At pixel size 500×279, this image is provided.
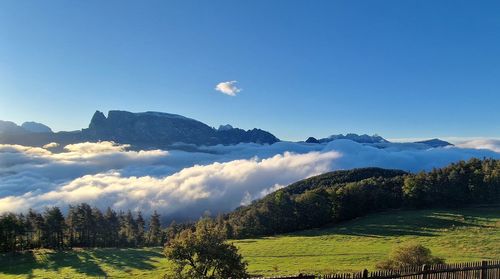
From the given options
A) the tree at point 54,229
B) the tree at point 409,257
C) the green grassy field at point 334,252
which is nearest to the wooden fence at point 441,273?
the tree at point 409,257

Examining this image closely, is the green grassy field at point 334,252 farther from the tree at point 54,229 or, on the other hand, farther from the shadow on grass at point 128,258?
the tree at point 54,229

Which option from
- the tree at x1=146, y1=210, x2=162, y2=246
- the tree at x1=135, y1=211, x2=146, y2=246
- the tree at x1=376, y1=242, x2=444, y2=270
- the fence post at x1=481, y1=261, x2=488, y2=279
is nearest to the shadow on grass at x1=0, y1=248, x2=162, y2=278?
the tree at x1=135, y1=211, x2=146, y2=246

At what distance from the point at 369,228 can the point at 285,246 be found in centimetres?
3287

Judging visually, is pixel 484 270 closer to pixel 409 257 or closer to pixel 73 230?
pixel 409 257

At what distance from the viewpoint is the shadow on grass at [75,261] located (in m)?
87.2

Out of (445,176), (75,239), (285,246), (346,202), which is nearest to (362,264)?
(285,246)

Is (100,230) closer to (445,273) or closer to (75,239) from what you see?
(75,239)

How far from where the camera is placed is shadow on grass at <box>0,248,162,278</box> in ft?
286

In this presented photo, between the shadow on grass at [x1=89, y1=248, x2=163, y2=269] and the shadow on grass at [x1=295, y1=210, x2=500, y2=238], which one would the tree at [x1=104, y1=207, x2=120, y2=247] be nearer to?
the shadow on grass at [x1=89, y1=248, x2=163, y2=269]

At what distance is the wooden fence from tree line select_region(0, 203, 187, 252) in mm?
130891

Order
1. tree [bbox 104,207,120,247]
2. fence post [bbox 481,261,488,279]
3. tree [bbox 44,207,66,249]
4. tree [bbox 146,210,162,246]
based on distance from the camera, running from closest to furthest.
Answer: fence post [bbox 481,261,488,279] < tree [bbox 44,207,66,249] < tree [bbox 104,207,120,247] < tree [bbox 146,210,162,246]

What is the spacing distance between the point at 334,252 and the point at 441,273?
193 ft

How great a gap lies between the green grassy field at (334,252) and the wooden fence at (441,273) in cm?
3341

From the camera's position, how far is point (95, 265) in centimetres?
9238
